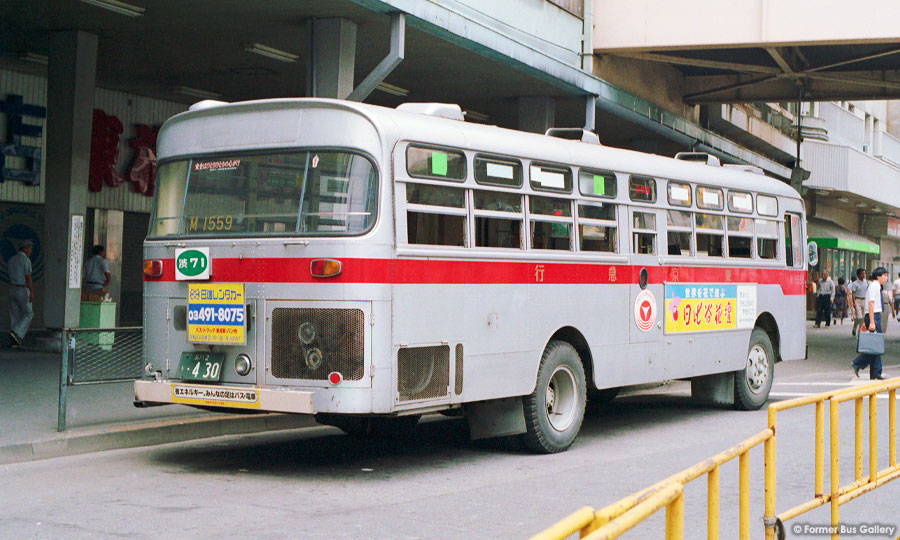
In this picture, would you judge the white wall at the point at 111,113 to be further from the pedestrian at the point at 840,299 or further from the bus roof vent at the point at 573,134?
the pedestrian at the point at 840,299

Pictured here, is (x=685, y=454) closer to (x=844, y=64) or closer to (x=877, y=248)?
(x=844, y=64)

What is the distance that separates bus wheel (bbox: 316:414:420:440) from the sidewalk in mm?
989

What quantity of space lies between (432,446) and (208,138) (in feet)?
12.1

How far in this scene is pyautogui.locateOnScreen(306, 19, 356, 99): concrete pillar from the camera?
1588 centimetres

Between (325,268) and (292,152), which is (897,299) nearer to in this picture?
(292,152)

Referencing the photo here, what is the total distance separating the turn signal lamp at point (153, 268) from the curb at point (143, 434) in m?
1.65

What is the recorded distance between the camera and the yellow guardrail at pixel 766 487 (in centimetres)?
318

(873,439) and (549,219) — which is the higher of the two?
(549,219)

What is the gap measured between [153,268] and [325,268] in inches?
76.0

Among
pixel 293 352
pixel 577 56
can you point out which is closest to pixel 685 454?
pixel 293 352

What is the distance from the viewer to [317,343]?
864 centimetres

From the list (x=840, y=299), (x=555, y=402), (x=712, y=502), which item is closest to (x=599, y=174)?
(x=555, y=402)

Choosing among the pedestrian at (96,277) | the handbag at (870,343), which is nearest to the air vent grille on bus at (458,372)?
the handbag at (870,343)

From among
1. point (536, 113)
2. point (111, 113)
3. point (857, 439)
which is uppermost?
point (536, 113)
